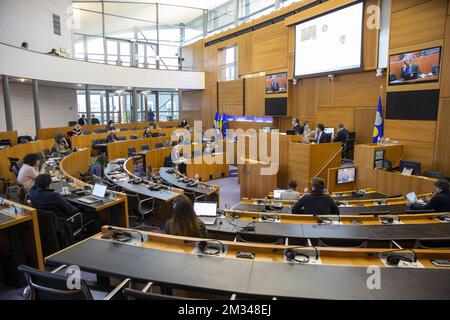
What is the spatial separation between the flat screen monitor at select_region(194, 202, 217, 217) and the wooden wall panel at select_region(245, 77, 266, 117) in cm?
1067

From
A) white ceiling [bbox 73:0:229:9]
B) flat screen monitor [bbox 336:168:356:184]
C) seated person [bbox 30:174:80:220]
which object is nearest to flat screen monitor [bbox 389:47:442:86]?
flat screen monitor [bbox 336:168:356:184]

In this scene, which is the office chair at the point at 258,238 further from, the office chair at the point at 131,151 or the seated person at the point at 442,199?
the office chair at the point at 131,151

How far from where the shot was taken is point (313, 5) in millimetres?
11016

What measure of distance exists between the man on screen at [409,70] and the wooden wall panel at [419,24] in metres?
0.46

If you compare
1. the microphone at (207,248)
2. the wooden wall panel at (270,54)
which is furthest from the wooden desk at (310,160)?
the wooden wall panel at (270,54)

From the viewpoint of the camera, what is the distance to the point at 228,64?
16.7 meters

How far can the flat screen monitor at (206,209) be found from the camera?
4043 mm

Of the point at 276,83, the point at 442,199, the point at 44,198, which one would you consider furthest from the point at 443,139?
the point at 44,198

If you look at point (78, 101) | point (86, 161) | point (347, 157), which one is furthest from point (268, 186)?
point (78, 101)

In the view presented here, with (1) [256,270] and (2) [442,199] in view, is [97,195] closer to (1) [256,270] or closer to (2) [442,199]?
(1) [256,270]

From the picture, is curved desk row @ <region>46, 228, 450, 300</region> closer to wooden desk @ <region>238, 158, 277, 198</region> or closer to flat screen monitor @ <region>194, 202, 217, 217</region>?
flat screen monitor @ <region>194, 202, 217, 217</region>

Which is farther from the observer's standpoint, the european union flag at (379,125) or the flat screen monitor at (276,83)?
the flat screen monitor at (276,83)

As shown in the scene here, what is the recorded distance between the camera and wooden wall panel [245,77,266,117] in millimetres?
14150

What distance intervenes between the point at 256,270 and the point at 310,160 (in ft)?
19.3
